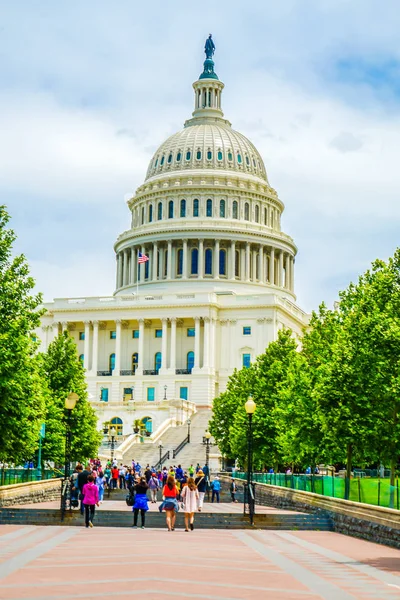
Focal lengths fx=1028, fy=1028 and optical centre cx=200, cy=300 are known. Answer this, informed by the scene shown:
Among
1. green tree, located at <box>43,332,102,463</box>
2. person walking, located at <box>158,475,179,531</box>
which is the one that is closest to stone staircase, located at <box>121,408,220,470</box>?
green tree, located at <box>43,332,102,463</box>

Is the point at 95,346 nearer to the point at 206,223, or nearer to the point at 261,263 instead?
the point at 206,223

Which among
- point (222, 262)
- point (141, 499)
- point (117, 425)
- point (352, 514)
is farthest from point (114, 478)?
point (222, 262)

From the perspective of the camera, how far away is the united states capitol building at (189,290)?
417 ft

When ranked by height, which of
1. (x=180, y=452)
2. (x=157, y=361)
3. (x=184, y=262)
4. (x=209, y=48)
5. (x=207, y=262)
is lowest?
(x=180, y=452)

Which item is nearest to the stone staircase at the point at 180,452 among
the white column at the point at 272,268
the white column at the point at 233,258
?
the white column at the point at 233,258

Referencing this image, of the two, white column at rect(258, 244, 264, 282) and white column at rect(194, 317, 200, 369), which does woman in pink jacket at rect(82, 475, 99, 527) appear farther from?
white column at rect(258, 244, 264, 282)

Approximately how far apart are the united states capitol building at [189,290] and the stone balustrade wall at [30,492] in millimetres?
47837

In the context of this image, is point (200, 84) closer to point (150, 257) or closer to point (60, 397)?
point (150, 257)

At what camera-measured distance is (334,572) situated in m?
20.5

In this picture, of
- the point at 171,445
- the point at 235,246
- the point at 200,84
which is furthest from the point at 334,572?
the point at 200,84

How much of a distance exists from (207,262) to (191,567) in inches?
4978

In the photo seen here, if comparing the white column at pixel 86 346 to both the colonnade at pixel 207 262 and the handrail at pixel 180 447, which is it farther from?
the handrail at pixel 180 447

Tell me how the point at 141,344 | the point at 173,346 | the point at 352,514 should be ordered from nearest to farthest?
the point at 352,514 < the point at 173,346 < the point at 141,344

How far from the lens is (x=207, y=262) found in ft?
480
